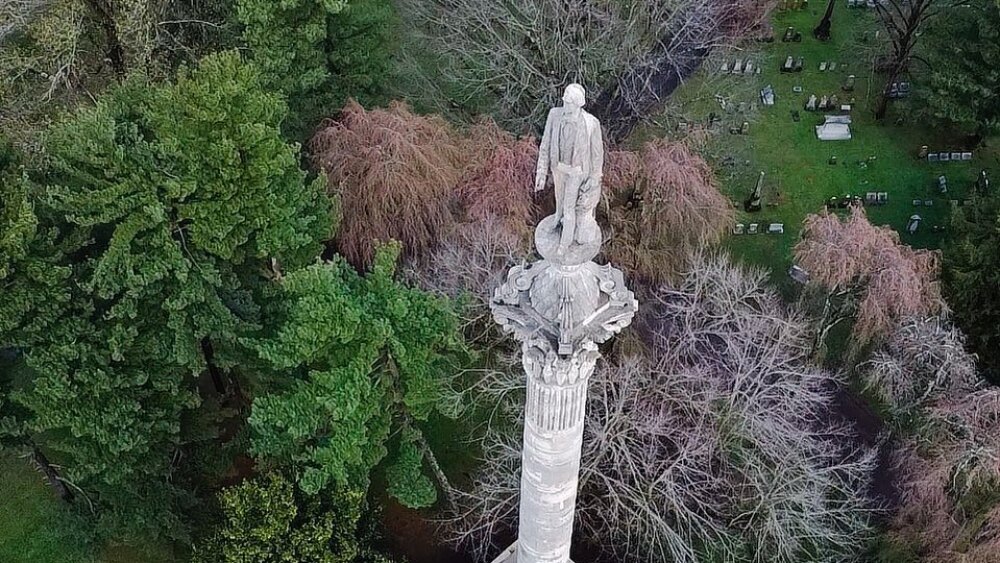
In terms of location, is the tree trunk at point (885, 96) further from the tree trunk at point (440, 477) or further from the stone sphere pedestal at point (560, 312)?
the stone sphere pedestal at point (560, 312)

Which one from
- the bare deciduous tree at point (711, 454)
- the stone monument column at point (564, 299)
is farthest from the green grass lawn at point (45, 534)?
the stone monument column at point (564, 299)

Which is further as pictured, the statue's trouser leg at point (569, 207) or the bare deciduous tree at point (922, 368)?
the bare deciduous tree at point (922, 368)

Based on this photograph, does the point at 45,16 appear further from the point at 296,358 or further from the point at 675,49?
the point at 675,49

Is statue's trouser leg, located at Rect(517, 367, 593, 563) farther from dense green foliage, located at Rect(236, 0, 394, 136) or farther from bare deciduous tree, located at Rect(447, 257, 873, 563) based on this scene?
dense green foliage, located at Rect(236, 0, 394, 136)

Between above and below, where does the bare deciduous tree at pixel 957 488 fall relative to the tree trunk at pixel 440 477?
above

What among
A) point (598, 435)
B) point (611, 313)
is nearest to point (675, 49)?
point (598, 435)
